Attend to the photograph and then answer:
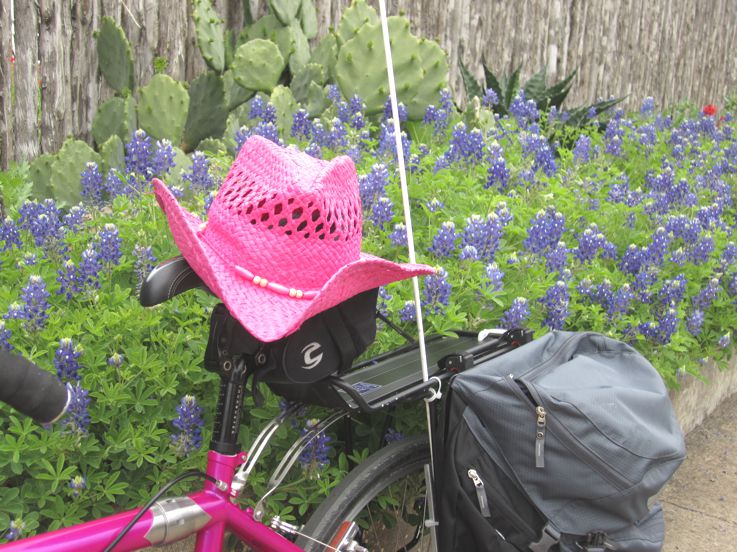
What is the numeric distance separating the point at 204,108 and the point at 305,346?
2804mm

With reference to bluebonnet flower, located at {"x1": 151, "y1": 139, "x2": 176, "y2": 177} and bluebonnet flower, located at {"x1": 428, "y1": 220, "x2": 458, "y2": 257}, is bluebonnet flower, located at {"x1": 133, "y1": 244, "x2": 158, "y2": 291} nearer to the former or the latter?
bluebonnet flower, located at {"x1": 151, "y1": 139, "x2": 176, "y2": 177}

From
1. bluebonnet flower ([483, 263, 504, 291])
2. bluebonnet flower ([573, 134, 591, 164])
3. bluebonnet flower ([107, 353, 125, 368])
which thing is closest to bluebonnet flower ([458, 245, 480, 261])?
bluebonnet flower ([483, 263, 504, 291])

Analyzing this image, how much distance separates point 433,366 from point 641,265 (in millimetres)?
1399

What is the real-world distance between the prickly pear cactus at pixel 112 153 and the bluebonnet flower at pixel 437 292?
6.14 feet

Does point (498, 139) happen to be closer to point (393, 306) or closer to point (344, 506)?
point (393, 306)

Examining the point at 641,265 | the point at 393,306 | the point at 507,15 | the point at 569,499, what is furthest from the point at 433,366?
the point at 507,15

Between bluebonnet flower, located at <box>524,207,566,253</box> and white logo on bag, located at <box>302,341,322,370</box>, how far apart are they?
1286mm

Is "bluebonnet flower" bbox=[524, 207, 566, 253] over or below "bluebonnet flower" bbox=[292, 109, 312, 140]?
below

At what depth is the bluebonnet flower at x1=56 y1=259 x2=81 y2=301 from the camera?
7.38ft

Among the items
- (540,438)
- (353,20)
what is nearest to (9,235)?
(540,438)

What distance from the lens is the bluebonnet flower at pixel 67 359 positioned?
6.37 feet

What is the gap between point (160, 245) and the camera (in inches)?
101

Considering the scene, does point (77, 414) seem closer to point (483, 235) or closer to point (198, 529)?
point (198, 529)

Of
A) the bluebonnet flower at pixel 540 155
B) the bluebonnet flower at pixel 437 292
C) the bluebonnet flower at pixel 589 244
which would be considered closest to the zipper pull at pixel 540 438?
the bluebonnet flower at pixel 437 292
